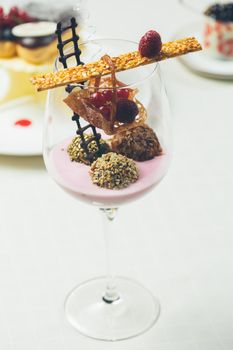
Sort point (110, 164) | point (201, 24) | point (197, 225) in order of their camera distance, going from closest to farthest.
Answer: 1. point (110, 164)
2. point (197, 225)
3. point (201, 24)

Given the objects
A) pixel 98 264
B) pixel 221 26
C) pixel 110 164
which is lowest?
pixel 98 264

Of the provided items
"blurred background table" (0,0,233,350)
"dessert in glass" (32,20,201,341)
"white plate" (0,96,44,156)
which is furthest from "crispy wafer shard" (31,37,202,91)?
"white plate" (0,96,44,156)

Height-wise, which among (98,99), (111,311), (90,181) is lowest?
(111,311)

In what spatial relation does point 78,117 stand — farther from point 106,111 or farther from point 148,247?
point 148,247

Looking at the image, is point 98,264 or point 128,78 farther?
point 98,264

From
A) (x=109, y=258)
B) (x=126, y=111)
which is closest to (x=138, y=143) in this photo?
(x=126, y=111)

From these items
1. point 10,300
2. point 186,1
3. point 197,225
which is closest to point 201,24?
point 186,1

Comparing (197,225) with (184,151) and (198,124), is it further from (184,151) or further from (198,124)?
(198,124)
